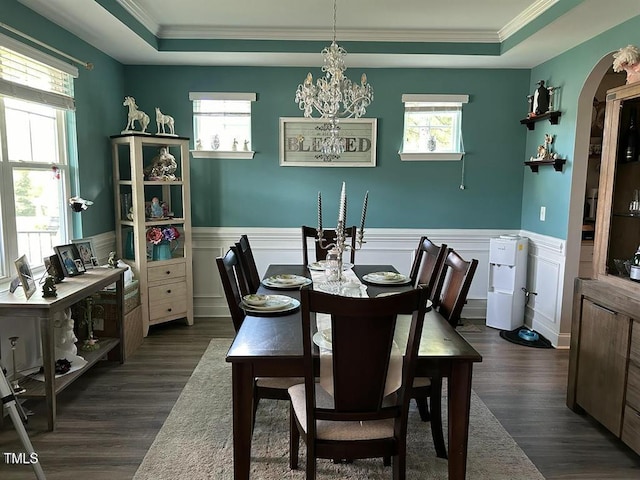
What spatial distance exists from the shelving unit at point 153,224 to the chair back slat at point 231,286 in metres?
1.83

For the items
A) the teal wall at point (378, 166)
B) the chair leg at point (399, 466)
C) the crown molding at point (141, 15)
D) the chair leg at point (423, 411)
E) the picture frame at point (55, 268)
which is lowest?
the chair leg at point (423, 411)

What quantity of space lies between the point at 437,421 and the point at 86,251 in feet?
8.83

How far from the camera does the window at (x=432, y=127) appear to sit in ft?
15.0

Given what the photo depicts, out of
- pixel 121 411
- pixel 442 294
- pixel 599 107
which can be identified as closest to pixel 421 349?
pixel 442 294

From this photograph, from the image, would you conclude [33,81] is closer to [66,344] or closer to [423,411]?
[66,344]

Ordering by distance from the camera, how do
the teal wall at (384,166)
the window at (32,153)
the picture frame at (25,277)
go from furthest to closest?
the teal wall at (384,166) < the window at (32,153) < the picture frame at (25,277)

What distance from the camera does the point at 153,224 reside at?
4.14 m

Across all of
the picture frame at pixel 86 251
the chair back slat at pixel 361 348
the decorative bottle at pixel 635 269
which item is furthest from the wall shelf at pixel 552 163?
the picture frame at pixel 86 251

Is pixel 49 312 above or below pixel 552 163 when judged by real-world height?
below

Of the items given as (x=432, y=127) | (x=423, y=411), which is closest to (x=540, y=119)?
(x=432, y=127)

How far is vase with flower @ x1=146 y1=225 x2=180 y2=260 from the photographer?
13.6 feet

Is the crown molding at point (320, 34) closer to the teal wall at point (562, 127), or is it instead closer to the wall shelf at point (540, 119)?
the teal wall at point (562, 127)

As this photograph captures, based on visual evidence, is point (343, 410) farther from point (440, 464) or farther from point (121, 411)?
point (121, 411)

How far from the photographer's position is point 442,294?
2586 mm
